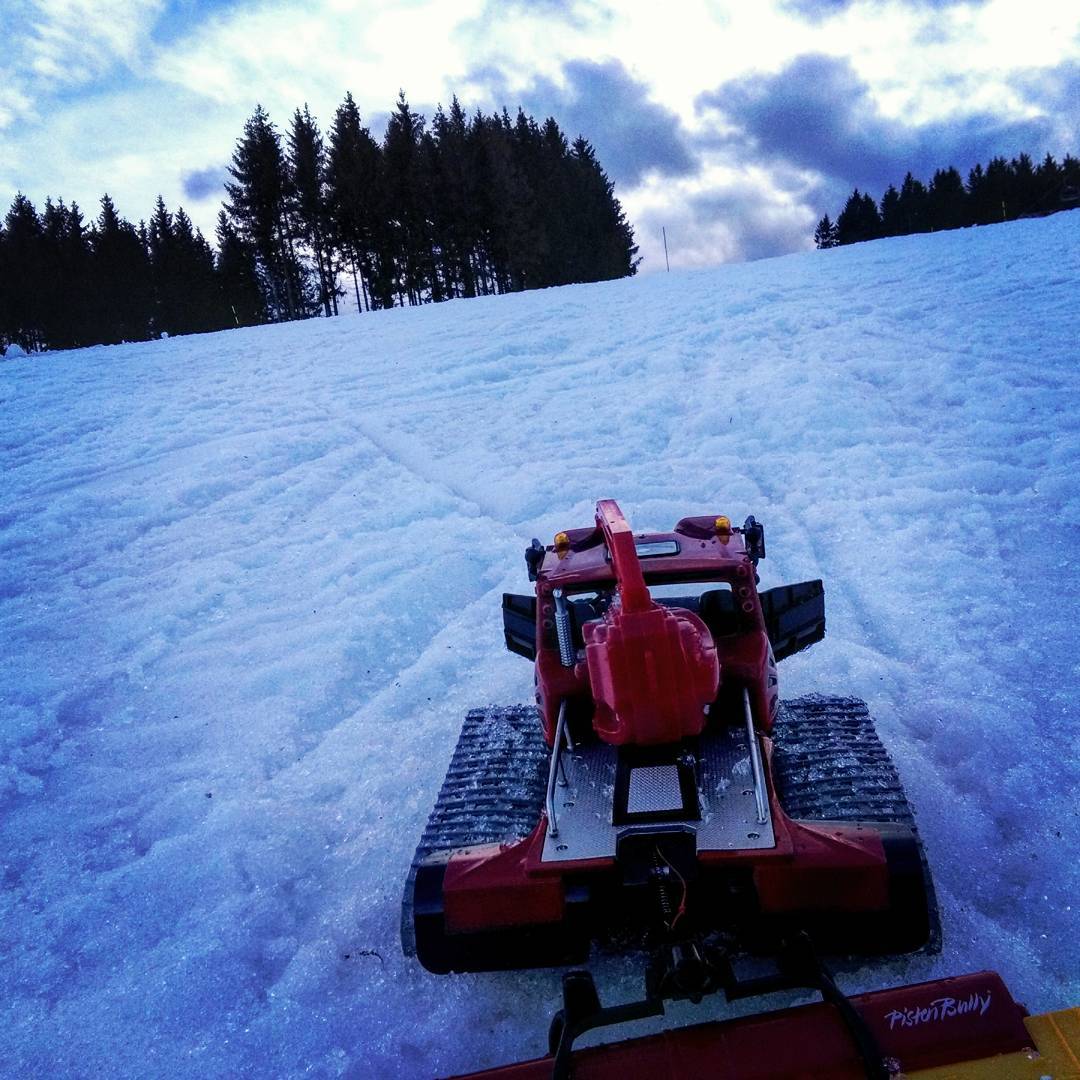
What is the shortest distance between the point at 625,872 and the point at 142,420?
11.0 meters

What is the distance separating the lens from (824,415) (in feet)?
29.1

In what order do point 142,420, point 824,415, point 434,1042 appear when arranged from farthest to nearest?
point 142,420, point 824,415, point 434,1042

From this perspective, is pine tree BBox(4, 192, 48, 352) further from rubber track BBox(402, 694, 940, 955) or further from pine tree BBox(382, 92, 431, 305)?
rubber track BBox(402, 694, 940, 955)

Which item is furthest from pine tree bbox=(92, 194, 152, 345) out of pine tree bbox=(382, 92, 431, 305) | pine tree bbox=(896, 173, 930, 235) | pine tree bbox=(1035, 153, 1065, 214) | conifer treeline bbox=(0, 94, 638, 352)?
pine tree bbox=(1035, 153, 1065, 214)

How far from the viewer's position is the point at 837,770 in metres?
3.45

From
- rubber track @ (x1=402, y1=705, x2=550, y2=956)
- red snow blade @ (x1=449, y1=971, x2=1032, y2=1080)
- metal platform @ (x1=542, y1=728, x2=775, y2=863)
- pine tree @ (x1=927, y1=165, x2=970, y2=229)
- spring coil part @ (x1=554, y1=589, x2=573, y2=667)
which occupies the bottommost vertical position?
red snow blade @ (x1=449, y1=971, x2=1032, y2=1080)

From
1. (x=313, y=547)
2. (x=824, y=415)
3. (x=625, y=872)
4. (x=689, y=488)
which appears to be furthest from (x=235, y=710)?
(x=824, y=415)

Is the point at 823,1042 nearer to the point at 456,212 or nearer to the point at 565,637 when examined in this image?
the point at 565,637

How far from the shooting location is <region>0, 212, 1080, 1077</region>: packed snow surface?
321 cm

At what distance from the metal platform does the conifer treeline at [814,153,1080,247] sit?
7330cm

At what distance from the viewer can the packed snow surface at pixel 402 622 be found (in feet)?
10.5

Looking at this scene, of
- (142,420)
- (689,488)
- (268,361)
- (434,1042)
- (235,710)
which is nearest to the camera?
(434,1042)

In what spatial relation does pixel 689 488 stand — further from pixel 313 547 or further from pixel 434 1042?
pixel 434 1042

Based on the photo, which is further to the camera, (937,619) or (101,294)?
(101,294)
